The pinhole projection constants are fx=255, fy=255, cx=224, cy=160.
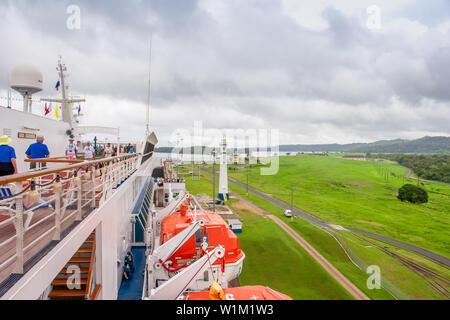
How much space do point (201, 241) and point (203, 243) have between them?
107 cm

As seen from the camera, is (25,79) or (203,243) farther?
(25,79)

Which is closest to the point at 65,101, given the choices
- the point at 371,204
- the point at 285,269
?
the point at 285,269

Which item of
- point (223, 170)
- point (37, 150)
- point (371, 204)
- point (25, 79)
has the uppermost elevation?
point (25, 79)

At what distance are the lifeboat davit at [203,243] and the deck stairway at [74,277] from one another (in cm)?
320

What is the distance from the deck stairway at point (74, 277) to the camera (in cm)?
618

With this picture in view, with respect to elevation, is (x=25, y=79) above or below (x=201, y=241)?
above

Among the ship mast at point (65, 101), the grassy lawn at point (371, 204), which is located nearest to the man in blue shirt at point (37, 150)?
the ship mast at point (65, 101)

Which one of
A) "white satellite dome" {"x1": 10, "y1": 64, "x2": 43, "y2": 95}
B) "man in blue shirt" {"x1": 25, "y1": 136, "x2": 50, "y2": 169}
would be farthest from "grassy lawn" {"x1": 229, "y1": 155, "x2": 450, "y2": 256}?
"man in blue shirt" {"x1": 25, "y1": 136, "x2": 50, "y2": 169}

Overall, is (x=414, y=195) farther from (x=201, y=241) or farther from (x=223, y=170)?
(x=201, y=241)

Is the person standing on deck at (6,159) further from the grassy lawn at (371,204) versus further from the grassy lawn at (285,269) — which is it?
→ the grassy lawn at (371,204)

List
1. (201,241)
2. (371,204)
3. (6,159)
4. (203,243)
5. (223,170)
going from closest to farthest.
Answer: (6,159) → (203,243) → (201,241) → (223,170) → (371,204)

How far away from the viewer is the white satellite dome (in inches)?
546

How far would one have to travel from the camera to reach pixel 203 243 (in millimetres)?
9234
